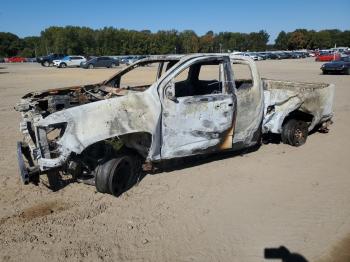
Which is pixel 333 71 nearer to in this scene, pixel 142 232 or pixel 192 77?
pixel 192 77

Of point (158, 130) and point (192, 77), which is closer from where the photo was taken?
point (158, 130)

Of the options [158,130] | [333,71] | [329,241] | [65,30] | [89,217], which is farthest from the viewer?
[65,30]

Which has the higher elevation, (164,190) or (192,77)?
(192,77)

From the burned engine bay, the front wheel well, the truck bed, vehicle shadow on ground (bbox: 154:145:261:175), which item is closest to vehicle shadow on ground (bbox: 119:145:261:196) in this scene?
vehicle shadow on ground (bbox: 154:145:261:175)

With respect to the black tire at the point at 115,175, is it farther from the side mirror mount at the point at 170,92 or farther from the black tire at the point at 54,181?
the side mirror mount at the point at 170,92

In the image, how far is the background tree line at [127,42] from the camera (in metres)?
98.2

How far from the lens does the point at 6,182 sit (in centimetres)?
617

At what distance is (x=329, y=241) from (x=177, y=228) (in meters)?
1.67

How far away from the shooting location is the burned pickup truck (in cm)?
507

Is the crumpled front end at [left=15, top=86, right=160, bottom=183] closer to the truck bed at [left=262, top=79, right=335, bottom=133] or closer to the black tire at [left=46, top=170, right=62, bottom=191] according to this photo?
the black tire at [left=46, top=170, right=62, bottom=191]

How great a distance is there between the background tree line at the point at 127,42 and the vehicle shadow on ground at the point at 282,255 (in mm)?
97112

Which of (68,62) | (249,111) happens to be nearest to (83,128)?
(249,111)

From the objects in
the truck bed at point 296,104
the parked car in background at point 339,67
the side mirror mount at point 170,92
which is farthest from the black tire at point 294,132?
the parked car in background at point 339,67

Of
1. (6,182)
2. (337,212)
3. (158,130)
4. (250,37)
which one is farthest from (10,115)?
(250,37)
